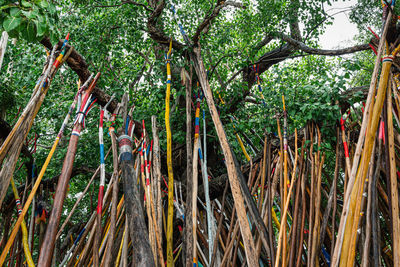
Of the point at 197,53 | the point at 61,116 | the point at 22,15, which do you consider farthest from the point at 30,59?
the point at 22,15

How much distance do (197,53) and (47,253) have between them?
5.60 feet

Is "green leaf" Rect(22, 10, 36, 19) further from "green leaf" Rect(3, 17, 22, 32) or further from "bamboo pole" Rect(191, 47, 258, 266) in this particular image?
"bamboo pole" Rect(191, 47, 258, 266)

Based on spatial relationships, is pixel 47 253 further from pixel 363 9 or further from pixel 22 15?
pixel 363 9

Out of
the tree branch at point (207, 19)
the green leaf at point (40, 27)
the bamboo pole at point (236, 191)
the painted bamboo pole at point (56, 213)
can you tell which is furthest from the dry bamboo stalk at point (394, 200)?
the tree branch at point (207, 19)

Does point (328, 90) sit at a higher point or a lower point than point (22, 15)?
higher

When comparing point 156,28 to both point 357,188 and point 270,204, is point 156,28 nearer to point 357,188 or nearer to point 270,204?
point 270,204

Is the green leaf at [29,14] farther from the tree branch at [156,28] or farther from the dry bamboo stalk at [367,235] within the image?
the tree branch at [156,28]

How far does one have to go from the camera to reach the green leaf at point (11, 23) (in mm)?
835

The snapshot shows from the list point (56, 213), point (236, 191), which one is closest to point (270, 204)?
point (236, 191)

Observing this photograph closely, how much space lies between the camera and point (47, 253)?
86cm

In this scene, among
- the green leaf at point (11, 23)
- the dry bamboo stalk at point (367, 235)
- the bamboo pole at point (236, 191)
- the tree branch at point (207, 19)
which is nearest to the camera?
the green leaf at point (11, 23)

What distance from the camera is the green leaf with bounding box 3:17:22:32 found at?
84 centimetres

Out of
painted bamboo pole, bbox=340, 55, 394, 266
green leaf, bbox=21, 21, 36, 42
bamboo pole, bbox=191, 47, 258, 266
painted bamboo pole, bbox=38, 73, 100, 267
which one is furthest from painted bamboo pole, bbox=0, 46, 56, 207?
painted bamboo pole, bbox=340, 55, 394, 266

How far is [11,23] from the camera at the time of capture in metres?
0.85
